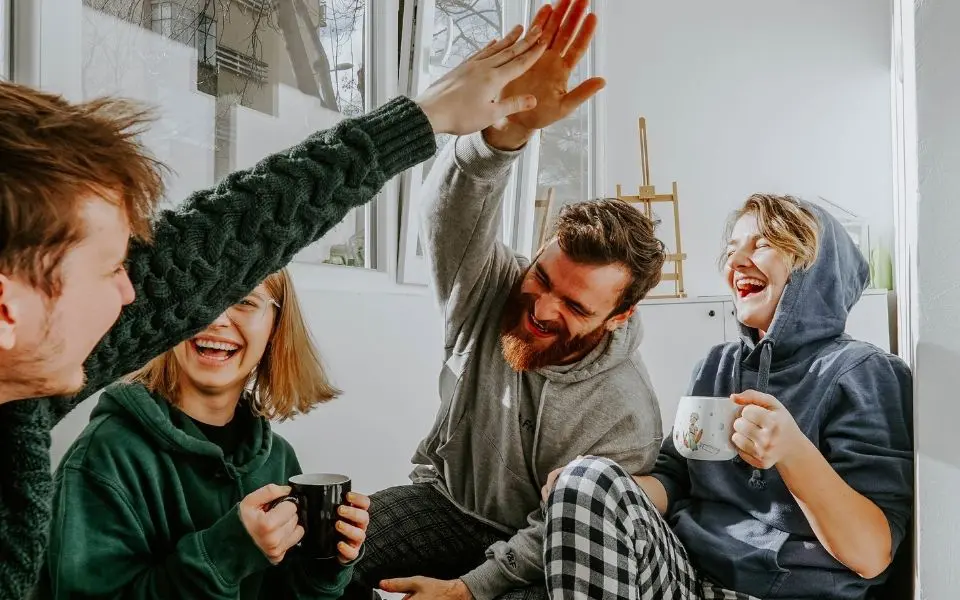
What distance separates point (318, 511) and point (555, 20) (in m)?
0.80

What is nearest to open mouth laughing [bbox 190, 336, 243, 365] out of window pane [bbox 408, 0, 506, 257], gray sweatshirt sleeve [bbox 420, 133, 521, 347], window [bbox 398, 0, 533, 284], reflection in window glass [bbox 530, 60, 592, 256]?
gray sweatshirt sleeve [bbox 420, 133, 521, 347]

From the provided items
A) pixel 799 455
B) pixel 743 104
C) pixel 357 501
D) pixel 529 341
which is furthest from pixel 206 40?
pixel 743 104

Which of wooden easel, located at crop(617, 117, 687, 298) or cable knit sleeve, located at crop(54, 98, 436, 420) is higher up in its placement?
wooden easel, located at crop(617, 117, 687, 298)

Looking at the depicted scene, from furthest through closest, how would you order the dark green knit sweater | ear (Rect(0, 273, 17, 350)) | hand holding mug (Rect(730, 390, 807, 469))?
hand holding mug (Rect(730, 390, 807, 469)) < the dark green knit sweater < ear (Rect(0, 273, 17, 350))

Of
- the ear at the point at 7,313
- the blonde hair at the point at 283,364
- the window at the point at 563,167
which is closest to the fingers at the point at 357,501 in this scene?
the blonde hair at the point at 283,364

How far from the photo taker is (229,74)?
1.55m

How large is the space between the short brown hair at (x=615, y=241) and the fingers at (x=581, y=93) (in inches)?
9.8

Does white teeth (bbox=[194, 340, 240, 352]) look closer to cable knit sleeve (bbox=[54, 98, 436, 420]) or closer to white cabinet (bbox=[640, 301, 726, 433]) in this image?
cable knit sleeve (bbox=[54, 98, 436, 420])

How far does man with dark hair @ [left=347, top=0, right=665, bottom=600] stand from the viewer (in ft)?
4.55

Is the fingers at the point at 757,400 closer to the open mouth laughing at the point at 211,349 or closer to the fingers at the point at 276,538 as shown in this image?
the fingers at the point at 276,538

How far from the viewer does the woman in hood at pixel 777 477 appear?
3.62 ft

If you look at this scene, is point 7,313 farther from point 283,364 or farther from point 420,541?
point 420,541

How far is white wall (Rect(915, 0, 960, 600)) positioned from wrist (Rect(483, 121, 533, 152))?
1.88 ft

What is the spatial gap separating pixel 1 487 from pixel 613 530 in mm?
788
